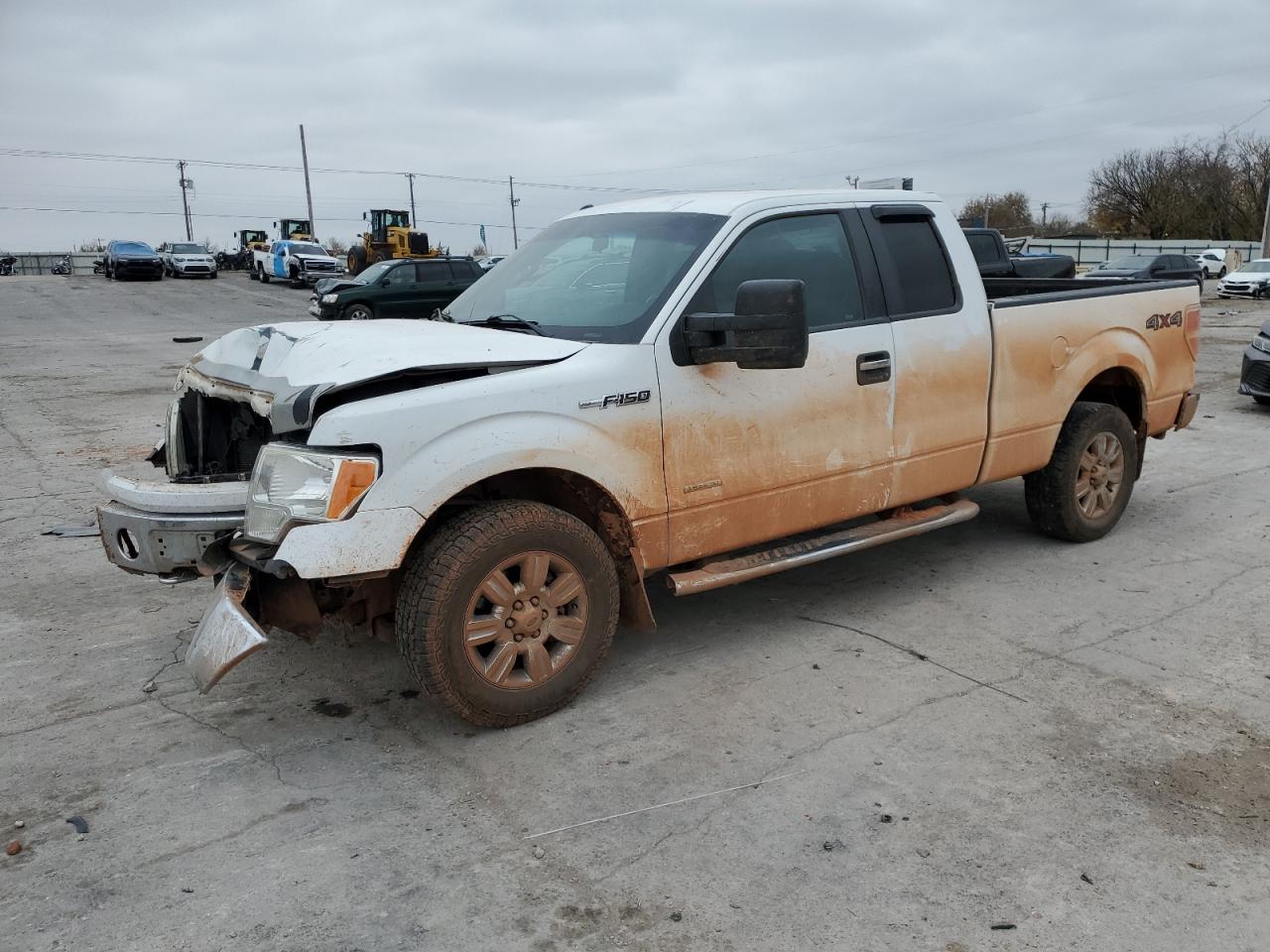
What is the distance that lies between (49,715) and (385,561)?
5.51 feet

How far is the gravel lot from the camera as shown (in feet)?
8.91

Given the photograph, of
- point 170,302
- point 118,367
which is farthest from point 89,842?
point 170,302

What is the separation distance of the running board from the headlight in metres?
1.36

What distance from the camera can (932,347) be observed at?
15.5 ft

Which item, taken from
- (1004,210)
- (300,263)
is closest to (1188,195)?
(1004,210)

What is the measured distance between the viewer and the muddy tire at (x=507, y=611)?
3.50 meters

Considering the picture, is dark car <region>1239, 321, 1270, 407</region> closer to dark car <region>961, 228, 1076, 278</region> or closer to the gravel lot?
dark car <region>961, 228, 1076, 278</region>

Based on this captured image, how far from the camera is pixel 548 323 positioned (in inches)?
168

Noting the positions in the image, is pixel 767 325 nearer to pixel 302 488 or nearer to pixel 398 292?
pixel 302 488

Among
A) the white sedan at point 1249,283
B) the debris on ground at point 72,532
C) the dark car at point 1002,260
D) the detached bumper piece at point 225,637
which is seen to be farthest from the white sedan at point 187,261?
the detached bumper piece at point 225,637

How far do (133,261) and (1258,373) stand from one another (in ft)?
137

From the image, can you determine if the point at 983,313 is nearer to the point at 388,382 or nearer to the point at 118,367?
the point at 388,382

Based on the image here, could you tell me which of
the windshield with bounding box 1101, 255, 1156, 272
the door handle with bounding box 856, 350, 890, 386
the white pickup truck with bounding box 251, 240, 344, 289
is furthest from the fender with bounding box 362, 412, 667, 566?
the white pickup truck with bounding box 251, 240, 344, 289

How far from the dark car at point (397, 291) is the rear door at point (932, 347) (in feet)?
57.4
